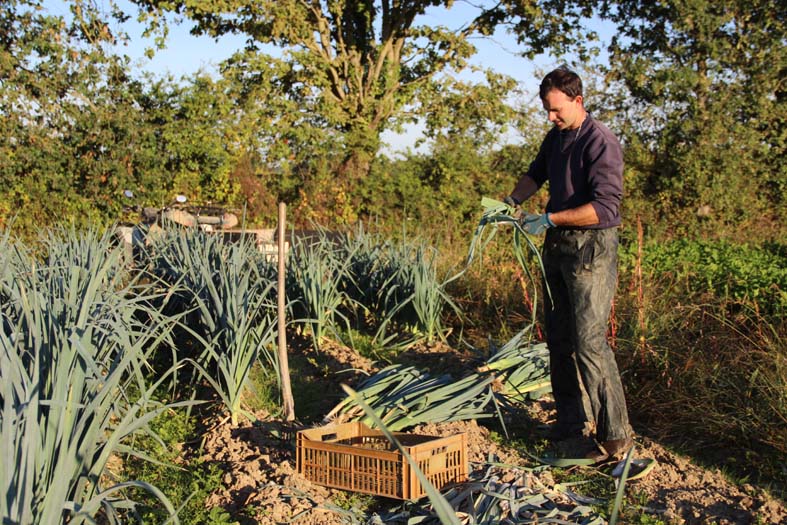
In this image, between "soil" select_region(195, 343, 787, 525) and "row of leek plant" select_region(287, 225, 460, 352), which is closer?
"soil" select_region(195, 343, 787, 525)

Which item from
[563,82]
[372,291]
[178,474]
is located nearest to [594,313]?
[563,82]

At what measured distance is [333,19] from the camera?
50.2 feet

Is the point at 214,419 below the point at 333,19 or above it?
below

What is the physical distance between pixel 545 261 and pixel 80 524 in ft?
7.94

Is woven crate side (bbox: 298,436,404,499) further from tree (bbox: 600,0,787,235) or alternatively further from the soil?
tree (bbox: 600,0,787,235)

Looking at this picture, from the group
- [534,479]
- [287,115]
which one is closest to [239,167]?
[287,115]

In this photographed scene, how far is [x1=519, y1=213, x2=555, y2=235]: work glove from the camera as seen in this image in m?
3.66

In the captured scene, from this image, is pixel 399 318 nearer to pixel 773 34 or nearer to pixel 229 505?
pixel 229 505

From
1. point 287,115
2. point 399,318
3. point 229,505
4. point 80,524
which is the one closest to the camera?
point 80,524

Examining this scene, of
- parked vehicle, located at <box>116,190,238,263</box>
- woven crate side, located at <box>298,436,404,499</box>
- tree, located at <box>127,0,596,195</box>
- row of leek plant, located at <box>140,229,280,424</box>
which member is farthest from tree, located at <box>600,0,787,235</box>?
woven crate side, located at <box>298,436,404,499</box>

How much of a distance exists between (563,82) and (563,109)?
121 mm

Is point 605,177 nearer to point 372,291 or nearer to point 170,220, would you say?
point 372,291

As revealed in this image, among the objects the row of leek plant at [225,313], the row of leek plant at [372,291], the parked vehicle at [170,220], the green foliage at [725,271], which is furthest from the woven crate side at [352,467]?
the parked vehicle at [170,220]

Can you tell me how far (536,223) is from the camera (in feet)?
12.2
